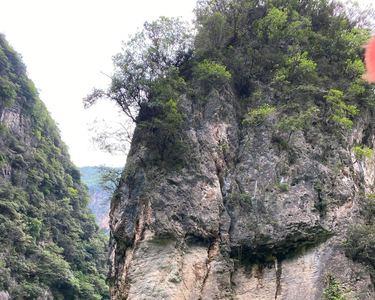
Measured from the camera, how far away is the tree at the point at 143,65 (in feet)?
47.9

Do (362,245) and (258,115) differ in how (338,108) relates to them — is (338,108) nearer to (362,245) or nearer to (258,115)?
(258,115)

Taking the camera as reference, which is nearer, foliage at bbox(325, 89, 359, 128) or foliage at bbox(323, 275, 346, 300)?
foliage at bbox(323, 275, 346, 300)

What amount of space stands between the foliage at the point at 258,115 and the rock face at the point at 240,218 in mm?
201

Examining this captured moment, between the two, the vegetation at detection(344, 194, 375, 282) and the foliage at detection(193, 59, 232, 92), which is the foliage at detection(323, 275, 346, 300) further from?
the foliage at detection(193, 59, 232, 92)

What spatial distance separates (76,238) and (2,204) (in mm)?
8582

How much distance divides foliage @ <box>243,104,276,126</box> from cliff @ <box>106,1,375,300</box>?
0.15 feet

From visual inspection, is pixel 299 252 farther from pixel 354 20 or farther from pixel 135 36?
pixel 354 20

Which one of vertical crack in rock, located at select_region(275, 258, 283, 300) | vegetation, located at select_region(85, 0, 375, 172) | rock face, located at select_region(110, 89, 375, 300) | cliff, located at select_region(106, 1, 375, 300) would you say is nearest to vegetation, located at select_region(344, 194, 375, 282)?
cliff, located at select_region(106, 1, 375, 300)

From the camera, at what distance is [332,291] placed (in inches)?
454

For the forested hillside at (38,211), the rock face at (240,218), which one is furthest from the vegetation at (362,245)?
the forested hillside at (38,211)

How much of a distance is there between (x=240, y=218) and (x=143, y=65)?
5.37 m

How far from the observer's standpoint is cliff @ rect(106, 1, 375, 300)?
1229 cm

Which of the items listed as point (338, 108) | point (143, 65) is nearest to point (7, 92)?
point (143, 65)

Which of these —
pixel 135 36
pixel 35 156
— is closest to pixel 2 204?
pixel 35 156
